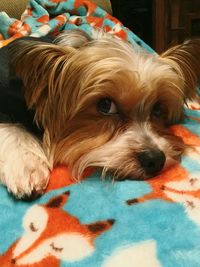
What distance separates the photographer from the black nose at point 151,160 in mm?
1483

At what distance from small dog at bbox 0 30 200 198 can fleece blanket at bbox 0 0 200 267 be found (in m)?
0.07

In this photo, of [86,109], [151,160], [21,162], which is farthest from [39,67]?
[151,160]

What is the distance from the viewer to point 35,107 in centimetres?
164

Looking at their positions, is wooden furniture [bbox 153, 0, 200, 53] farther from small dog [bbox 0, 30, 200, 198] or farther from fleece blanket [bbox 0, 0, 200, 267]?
fleece blanket [bbox 0, 0, 200, 267]

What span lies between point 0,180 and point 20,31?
1.44m

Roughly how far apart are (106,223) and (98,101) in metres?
0.53

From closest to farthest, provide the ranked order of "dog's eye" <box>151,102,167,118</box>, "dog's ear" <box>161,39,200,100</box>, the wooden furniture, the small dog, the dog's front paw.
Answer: the dog's front paw < the small dog < "dog's eye" <box>151,102,167,118</box> < "dog's ear" <box>161,39,200,100</box> < the wooden furniture

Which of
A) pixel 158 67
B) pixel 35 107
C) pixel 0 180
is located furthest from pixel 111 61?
pixel 0 180

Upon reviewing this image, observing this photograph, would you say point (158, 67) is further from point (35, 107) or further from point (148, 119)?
point (35, 107)

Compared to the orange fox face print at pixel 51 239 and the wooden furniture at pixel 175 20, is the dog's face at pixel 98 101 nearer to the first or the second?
the orange fox face print at pixel 51 239

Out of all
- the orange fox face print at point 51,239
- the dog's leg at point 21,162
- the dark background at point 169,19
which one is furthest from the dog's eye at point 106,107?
the dark background at point 169,19

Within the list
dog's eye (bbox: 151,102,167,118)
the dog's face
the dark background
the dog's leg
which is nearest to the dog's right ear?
the dog's face

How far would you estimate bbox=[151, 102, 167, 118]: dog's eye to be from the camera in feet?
5.75

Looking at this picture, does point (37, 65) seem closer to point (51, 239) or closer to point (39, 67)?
point (39, 67)
